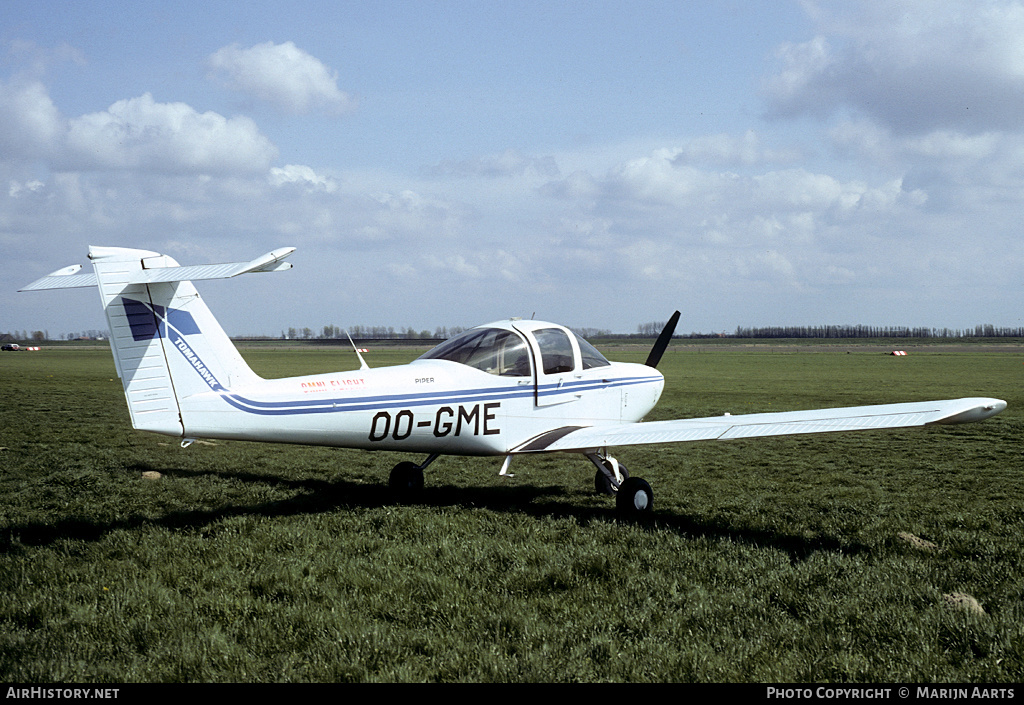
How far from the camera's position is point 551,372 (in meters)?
9.21

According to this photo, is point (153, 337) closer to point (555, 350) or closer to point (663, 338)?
point (555, 350)

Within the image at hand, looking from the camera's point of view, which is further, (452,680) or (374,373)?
(374,373)

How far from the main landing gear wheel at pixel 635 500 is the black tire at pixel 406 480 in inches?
110

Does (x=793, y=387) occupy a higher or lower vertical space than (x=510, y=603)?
lower

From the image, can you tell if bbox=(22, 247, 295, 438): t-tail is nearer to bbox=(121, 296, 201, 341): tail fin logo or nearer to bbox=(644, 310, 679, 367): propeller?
bbox=(121, 296, 201, 341): tail fin logo

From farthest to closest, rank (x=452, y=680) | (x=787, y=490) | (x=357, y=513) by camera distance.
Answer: (x=787, y=490) → (x=357, y=513) → (x=452, y=680)

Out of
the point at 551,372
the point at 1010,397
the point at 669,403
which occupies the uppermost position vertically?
the point at 551,372

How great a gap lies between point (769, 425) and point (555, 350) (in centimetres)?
288

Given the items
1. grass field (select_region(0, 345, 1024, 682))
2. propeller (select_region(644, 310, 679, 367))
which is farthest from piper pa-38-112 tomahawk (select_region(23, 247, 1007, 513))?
propeller (select_region(644, 310, 679, 367))

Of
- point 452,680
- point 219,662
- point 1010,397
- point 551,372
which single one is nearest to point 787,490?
point 551,372

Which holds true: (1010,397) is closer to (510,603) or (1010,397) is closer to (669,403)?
(669,403)

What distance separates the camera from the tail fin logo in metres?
6.91

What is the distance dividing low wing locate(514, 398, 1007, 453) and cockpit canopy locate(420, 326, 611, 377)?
36.7 inches

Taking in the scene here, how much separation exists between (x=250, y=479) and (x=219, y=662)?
678cm
